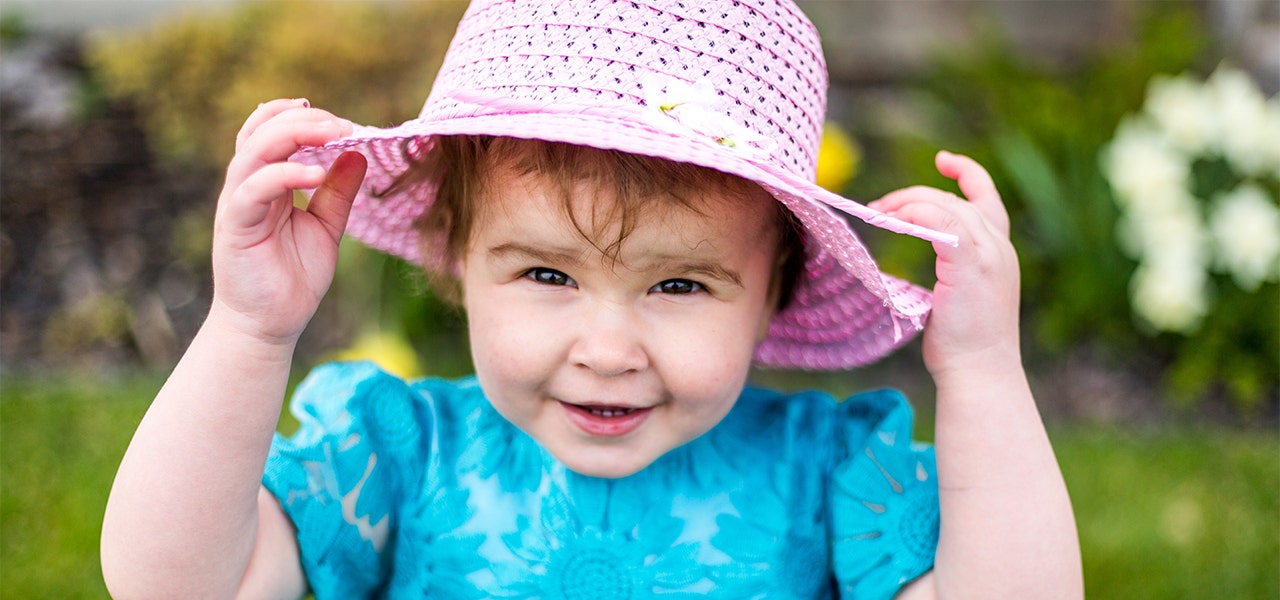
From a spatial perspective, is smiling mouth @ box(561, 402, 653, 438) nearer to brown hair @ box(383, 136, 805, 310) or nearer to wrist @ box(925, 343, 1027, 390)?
brown hair @ box(383, 136, 805, 310)

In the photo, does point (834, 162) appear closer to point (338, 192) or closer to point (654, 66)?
point (654, 66)

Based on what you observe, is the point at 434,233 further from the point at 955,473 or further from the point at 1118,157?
the point at 1118,157

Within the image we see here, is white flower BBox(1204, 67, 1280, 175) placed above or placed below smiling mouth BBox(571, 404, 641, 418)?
above

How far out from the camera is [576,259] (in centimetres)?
149

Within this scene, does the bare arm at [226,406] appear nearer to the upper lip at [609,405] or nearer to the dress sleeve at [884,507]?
the upper lip at [609,405]

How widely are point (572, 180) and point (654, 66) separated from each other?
7.1 inches

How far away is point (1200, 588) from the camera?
268cm

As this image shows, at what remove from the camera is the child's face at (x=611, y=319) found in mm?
1490

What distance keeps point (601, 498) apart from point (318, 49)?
278 cm

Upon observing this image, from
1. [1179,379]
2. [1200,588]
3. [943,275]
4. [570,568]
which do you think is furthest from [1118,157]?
[570,568]

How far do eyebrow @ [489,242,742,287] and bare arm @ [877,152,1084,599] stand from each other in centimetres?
27

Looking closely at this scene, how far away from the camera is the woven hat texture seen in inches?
55.2

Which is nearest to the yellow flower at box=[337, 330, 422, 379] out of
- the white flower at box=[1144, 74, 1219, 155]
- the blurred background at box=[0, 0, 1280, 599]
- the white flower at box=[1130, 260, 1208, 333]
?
the blurred background at box=[0, 0, 1280, 599]

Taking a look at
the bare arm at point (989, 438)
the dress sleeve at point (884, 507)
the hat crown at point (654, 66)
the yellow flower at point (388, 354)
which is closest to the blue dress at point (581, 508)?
the dress sleeve at point (884, 507)
